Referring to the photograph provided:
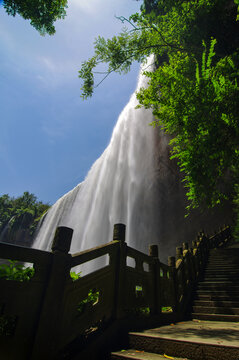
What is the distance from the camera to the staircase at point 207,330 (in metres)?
2.53

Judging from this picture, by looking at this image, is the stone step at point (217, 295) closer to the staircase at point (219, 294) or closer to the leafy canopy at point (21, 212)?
the staircase at point (219, 294)

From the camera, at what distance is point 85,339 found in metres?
2.74

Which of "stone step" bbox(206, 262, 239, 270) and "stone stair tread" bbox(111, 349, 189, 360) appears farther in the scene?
"stone step" bbox(206, 262, 239, 270)

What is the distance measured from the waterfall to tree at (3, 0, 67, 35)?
486 inches

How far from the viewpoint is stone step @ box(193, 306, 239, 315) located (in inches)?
205

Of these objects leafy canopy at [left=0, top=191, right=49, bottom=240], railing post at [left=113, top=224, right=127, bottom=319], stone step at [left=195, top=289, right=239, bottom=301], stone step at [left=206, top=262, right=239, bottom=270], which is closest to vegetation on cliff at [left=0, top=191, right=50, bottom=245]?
leafy canopy at [left=0, top=191, right=49, bottom=240]

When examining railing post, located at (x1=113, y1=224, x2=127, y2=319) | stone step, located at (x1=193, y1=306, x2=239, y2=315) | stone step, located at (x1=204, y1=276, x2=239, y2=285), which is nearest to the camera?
railing post, located at (x1=113, y1=224, x2=127, y2=319)

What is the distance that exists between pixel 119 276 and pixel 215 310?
3.73m

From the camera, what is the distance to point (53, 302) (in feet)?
7.89

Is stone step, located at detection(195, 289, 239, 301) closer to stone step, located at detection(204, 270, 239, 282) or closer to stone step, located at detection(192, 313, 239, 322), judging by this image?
stone step, located at detection(192, 313, 239, 322)

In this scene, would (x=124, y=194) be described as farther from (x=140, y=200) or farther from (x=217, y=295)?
(x=217, y=295)

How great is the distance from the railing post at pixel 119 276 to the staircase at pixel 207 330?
43 cm

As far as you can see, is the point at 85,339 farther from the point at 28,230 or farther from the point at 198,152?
the point at 28,230

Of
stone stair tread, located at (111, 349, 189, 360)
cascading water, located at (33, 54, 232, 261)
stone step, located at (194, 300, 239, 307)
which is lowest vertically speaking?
stone stair tread, located at (111, 349, 189, 360)
